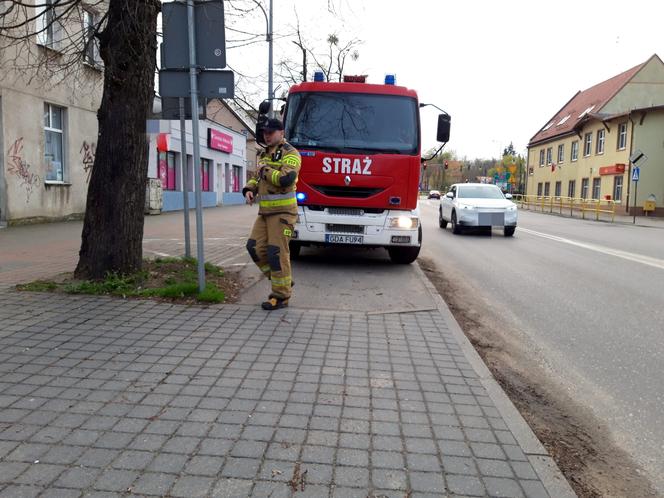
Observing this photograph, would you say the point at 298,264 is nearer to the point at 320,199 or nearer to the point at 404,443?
the point at 320,199

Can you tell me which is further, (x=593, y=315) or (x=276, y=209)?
(x=593, y=315)

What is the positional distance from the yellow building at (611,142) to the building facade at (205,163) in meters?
24.6

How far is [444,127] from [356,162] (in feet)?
7.05

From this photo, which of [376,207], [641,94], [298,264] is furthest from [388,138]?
[641,94]

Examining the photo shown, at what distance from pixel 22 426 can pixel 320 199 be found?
618 centimetres

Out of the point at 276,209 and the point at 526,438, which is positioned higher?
the point at 276,209

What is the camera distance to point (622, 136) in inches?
1379

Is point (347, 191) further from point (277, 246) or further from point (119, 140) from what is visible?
point (119, 140)

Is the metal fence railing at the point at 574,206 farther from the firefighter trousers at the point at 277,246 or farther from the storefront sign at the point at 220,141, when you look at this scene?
the firefighter trousers at the point at 277,246

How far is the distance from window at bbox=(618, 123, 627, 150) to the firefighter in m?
34.9

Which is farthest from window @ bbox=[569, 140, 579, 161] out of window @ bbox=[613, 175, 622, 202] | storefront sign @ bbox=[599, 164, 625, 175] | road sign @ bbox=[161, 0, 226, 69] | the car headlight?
road sign @ bbox=[161, 0, 226, 69]

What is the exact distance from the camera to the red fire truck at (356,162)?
28.2 feet

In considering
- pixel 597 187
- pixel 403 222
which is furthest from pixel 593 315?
pixel 597 187

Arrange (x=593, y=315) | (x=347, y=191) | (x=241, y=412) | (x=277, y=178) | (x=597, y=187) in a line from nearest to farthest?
(x=241, y=412) → (x=277, y=178) → (x=593, y=315) → (x=347, y=191) → (x=597, y=187)
